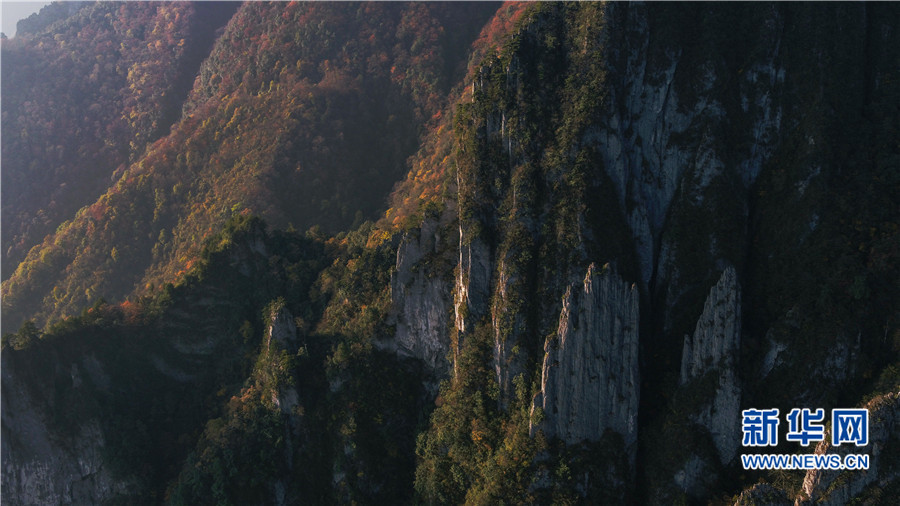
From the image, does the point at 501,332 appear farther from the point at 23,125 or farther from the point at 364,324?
the point at 23,125

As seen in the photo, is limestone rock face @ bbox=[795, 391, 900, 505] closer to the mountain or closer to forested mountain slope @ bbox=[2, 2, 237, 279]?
the mountain

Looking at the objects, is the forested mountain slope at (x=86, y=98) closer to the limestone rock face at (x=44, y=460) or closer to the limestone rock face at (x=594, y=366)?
the limestone rock face at (x=44, y=460)

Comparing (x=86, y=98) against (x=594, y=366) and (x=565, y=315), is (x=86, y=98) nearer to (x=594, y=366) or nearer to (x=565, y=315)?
(x=565, y=315)

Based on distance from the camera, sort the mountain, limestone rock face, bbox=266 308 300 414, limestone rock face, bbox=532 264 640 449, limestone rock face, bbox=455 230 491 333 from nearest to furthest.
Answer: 1. the mountain
2. limestone rock face, bbox=532 264 640 449
3. limestone rock face, bbox=455 230 491 333
4. limestone rock face, bbox=266 308 300 414

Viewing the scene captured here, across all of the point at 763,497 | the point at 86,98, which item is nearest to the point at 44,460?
the point at 763,497

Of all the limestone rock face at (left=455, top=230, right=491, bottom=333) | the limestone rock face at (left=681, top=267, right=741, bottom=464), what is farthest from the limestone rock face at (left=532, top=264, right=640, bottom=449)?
the limestone rock face at (left=455, top=230, right=491, bottom=333)

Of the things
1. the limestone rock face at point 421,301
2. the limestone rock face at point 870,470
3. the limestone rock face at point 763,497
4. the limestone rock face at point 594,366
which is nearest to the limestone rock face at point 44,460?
the limestone rock face at point 421,301
